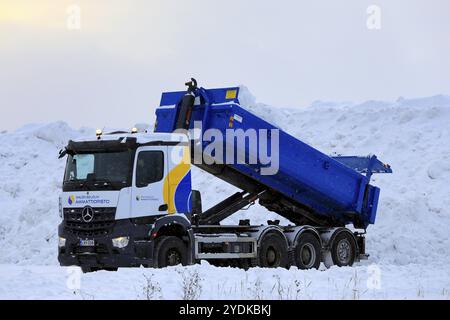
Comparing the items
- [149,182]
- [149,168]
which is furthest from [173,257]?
[149,168]

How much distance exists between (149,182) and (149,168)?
26 cm

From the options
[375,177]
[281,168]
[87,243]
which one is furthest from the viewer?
[375,177]

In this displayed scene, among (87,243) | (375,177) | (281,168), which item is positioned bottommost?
(87,243)

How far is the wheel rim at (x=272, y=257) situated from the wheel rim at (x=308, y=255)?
757 millimetres

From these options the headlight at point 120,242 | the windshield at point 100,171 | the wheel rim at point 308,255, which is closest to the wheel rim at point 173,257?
the headlight at point 120,242

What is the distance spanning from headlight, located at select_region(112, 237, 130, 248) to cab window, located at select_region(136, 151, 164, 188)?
3.23 ft

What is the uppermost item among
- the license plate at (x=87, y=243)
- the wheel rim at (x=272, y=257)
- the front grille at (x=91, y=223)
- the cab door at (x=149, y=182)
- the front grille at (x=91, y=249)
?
the cab door at (x=149, y=182)

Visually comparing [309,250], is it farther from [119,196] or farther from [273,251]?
[119,196]

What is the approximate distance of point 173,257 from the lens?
1501cm

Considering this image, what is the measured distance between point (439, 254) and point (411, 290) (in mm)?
9489

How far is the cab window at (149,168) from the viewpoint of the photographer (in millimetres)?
14586

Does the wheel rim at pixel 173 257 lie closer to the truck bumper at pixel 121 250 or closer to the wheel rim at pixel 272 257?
the truck bumper at pixel 121 250

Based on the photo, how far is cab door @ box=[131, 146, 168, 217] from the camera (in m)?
14.5

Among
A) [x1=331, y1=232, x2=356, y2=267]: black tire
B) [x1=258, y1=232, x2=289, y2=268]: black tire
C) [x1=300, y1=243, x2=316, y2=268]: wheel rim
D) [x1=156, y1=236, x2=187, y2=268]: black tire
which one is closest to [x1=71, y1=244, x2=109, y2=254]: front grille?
[x1=156, y1=236, x2=187, y2=268]: black tire
